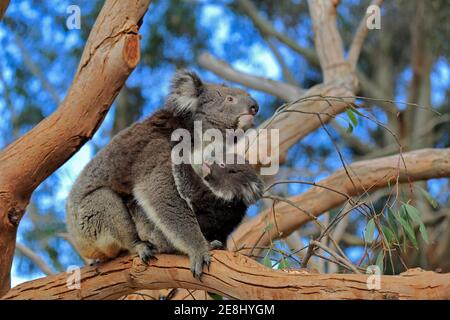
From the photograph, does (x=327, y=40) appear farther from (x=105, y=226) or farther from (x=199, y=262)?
(x=199, y=262)

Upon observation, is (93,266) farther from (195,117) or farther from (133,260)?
(195,117)

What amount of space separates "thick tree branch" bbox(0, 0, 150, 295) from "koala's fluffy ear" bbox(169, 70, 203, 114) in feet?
2.13

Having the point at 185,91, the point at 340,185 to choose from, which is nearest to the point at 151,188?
the point at 185,91

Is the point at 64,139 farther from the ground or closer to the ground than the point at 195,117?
closer to the ground

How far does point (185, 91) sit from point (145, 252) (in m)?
1.06

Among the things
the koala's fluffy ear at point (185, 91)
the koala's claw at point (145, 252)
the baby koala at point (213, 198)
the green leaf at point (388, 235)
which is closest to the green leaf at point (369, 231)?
the green leaf at point (388, 235)

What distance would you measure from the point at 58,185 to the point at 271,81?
11.6 ft

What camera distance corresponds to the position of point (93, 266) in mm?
3941

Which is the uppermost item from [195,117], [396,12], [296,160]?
[396,12]

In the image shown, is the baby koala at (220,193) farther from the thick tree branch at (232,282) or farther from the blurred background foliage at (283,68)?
the blurred background foliage at (283,68)
